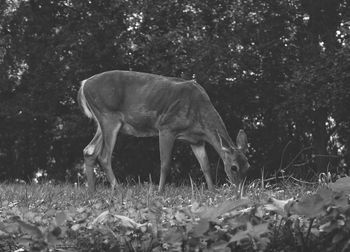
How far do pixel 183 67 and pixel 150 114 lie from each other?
6.92m

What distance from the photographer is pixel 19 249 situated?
269 cm

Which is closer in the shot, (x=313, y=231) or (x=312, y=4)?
(x=313, y=231)

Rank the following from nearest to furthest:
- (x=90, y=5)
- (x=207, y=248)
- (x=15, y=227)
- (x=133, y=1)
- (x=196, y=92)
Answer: (x=207, y=248) → (x=15, y=227) → (x=196, y=92) → (x=133, y=1) → (x=90, y=5)

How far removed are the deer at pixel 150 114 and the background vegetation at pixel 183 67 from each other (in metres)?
6.43

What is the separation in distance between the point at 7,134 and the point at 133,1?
5.19 metres

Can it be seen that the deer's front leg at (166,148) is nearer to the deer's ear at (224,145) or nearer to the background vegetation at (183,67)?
the deer's ear at (224,145)

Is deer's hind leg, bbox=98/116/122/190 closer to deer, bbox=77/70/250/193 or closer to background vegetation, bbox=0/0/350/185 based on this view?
deer, bbox=77/70/250/193

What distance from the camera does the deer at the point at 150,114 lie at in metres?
10.2

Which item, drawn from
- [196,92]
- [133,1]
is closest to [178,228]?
[196,92]

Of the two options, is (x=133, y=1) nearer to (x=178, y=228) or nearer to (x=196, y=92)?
(x=196, y=92)

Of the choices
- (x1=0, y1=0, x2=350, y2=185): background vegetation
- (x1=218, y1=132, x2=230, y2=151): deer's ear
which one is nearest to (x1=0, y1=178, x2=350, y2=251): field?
(x1=218, y1=132, x2=230, y2=151): deer's ear

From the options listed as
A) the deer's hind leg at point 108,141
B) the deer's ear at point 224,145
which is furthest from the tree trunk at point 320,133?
the deer's hind leg at point 108,141

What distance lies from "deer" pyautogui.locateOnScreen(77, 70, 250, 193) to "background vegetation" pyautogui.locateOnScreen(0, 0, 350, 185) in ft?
21.1

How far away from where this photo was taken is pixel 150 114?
10.5m
